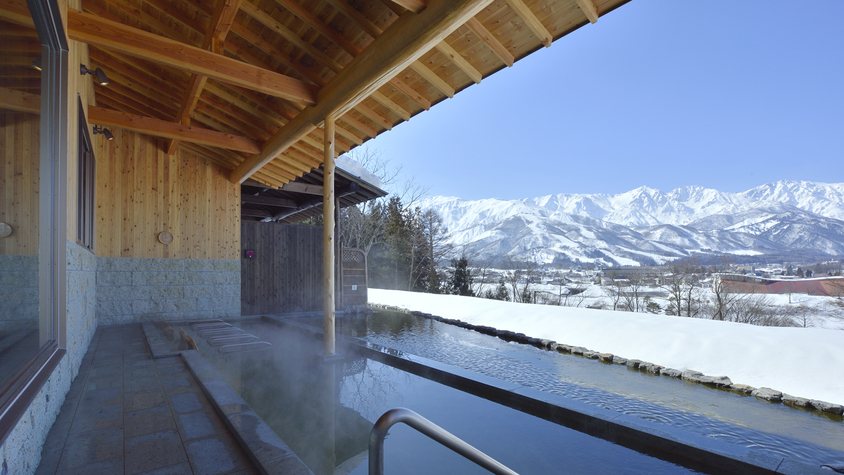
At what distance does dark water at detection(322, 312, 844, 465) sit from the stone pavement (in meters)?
2.67

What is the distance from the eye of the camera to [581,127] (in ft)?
622

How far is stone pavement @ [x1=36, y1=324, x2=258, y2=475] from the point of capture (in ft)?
6.33

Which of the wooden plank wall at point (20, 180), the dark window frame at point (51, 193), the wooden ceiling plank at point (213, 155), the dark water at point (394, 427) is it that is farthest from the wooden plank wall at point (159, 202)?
the wooden plank wall at point (20, 180)

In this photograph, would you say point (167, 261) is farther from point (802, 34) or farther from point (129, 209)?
point (802, 34)

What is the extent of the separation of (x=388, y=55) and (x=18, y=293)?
2.77m

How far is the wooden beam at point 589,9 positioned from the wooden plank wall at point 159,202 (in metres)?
7.19

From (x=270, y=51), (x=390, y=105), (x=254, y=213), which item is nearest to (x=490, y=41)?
(x=390, y=105)

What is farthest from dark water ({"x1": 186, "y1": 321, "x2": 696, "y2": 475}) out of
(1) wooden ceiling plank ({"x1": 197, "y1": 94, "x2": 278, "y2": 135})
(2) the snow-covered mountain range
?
(2) the snow-covered mountain range

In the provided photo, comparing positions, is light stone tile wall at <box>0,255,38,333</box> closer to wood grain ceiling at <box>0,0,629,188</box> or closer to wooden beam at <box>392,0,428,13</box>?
wood grain ceiling at <box>0,0,629,188</box>

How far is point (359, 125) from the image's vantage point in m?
5.00

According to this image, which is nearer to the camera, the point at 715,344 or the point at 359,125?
the point at 715,344

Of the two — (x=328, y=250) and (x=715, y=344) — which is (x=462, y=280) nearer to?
(x=715, y=344)

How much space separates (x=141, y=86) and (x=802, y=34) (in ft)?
353

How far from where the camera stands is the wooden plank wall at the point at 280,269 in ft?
27.1
